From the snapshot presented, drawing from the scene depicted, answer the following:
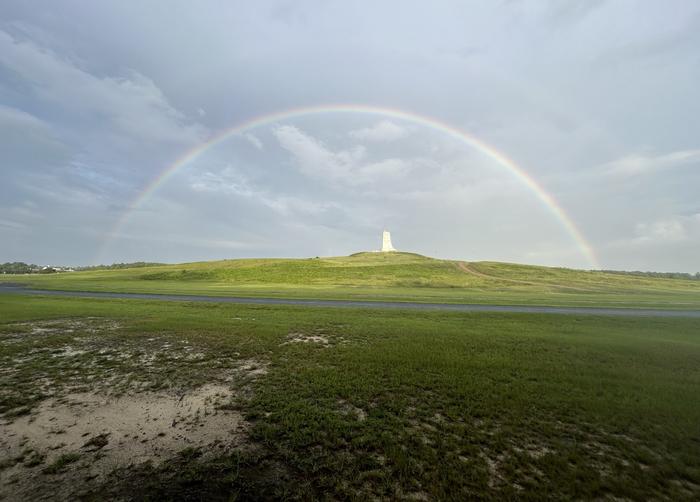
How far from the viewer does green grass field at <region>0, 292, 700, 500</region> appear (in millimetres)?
6012

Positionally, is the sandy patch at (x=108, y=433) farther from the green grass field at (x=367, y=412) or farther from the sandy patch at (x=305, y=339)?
the sandy patch at (x=305, y=339)

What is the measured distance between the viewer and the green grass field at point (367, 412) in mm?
6012

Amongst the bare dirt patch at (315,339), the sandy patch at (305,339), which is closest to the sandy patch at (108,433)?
the bare dirt patch at (315,339)

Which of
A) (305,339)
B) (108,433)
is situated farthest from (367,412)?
(305,339)

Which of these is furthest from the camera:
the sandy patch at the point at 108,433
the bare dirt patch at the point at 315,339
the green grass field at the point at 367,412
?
the bare dirt patch at the point at 315,339

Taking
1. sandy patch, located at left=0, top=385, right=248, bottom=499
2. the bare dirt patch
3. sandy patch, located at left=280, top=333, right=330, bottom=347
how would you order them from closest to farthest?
sandy patch, located at left=0, top=385, right=248, bottom=499 < the bare dirt patch < sandy patch, located at left=280, top=333, right=330, bottom=347

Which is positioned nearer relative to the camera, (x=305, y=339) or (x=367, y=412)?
(x=367, y=412)

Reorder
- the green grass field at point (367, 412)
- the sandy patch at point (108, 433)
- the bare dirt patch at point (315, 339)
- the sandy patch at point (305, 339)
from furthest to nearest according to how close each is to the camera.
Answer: the sandy patch at point (305, 339) < the bare dirt patch at point (315, 339) < the sandy patch at point (108, 433) < the green grass field at point (367, 412)

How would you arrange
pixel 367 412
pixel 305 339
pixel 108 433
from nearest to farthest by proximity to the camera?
pixel 108 433 → pixel 367 412 → pixel 305 339

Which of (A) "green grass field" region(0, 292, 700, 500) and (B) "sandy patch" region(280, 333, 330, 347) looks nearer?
(A) "green grass field" region(0, 292, 700, 500)

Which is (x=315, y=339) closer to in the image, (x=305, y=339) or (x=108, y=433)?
(x=305, y=339)

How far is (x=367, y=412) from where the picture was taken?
905 cm

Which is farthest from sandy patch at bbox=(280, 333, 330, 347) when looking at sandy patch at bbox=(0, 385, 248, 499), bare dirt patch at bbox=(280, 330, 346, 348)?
sandy patch at bbox=(0, 385, 248, 499)

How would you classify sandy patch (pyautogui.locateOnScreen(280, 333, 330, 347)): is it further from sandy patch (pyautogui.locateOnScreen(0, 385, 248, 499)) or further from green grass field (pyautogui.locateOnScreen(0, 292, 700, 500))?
sandy patch (pyautogui.locateOnScreen(0, 385, 248, 499))
